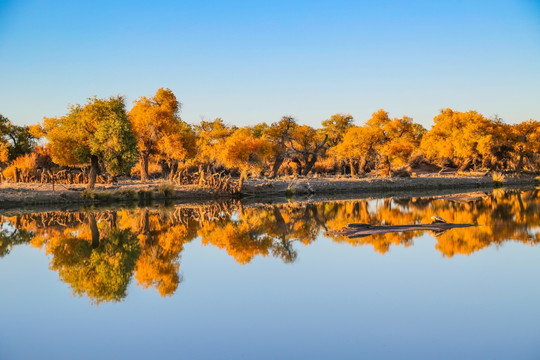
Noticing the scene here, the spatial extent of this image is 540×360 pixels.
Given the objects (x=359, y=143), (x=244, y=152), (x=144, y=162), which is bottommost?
(x=144, y=162)

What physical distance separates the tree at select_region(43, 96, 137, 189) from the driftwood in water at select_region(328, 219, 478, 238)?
17.0 metres

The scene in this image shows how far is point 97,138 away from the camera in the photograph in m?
31.3

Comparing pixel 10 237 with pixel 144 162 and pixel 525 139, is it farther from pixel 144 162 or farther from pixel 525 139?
pixel 525 139

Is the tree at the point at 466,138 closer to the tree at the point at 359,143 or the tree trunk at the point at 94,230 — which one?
the tree at the point at 359,143

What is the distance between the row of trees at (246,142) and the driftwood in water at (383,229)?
56.0ft

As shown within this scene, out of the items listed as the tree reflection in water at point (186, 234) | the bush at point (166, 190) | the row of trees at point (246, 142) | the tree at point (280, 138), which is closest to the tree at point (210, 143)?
the row of trees at point (246, 142)

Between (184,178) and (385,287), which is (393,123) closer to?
(184,178)

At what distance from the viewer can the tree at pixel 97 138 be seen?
3056cm

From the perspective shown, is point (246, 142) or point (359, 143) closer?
point (246, 142)

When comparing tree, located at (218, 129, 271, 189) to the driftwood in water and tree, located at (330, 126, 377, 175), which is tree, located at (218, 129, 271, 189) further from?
the driftwood in water

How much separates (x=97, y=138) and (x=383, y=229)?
20.2 m

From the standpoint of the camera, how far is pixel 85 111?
3266 cm

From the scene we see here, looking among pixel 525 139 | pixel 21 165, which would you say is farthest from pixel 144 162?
pixel 525 139

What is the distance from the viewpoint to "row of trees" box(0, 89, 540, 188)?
32219 millimetres
